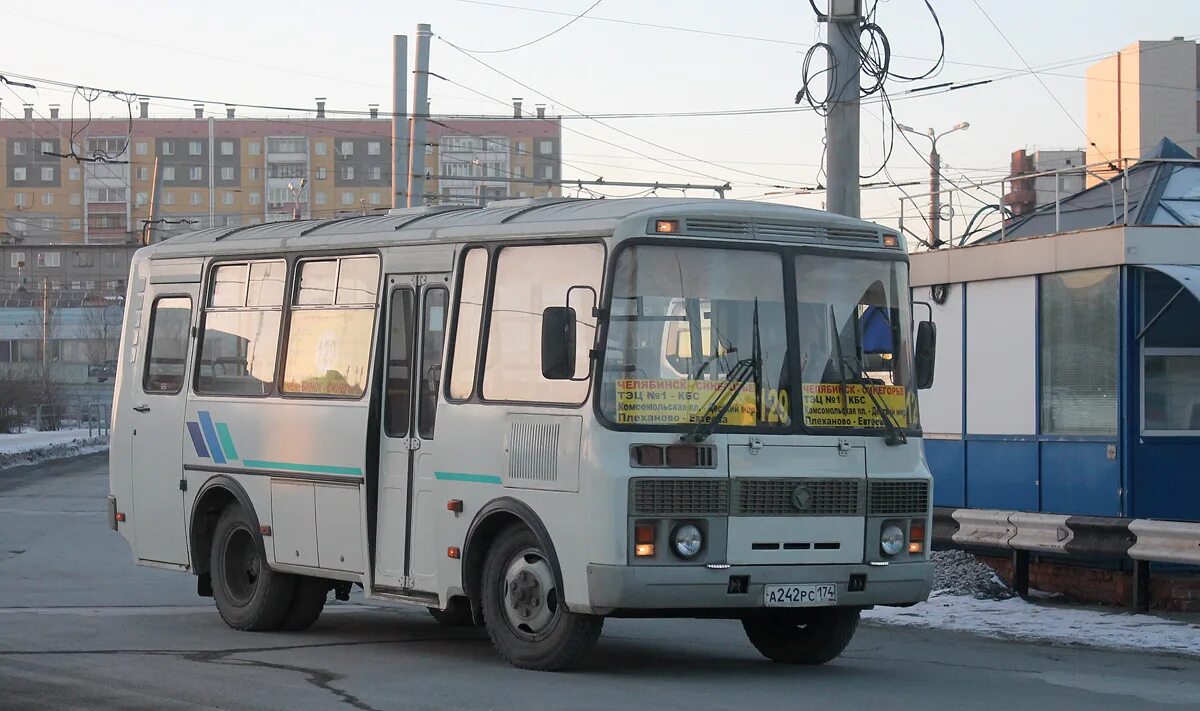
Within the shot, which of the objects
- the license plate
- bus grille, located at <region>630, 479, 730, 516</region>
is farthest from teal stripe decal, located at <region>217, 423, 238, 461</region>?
the license plate

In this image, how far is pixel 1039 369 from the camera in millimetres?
17250

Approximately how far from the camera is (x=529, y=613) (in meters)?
10.3

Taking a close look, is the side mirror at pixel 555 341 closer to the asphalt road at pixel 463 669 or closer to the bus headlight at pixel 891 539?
the asphalt road at pixel 463 669

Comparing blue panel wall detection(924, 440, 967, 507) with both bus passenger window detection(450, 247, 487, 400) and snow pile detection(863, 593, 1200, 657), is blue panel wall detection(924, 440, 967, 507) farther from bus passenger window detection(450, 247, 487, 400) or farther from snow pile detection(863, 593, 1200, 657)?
bus passenger window detection(450, 247, 487, 400)

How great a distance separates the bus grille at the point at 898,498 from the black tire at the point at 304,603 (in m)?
4.39

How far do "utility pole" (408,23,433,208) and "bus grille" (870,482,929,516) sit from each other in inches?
800

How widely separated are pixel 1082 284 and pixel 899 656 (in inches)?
225

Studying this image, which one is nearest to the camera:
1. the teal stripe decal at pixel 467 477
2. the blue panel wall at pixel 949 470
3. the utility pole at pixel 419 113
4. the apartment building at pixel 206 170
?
the teal stripe decal at pixel 467 477

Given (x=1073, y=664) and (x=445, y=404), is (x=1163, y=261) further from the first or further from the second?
(x=445, y=404)

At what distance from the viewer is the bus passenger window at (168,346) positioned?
45.6 feet

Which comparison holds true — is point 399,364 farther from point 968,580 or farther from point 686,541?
point 968,580

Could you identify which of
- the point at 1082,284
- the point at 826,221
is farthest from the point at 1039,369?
the point at 826,221

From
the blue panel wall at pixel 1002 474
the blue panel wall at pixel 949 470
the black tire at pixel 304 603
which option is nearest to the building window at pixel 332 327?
the black tire at pixel 304 603

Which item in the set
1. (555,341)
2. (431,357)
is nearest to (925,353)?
(555,341)
